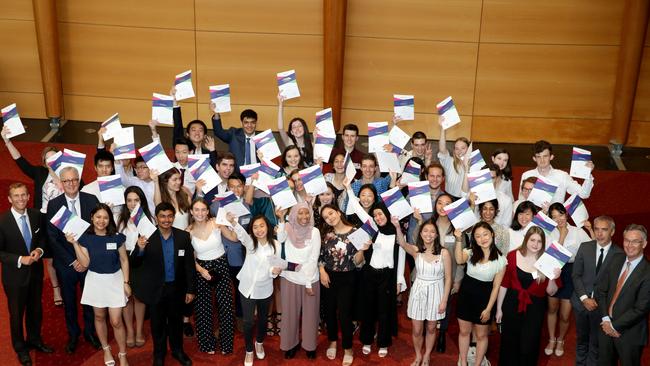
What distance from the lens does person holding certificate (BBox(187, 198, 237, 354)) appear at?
21.1 feet

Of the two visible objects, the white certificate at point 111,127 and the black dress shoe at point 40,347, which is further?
the white certificate at point 111,127

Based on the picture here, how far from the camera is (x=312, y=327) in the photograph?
261 inches

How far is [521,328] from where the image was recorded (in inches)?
245

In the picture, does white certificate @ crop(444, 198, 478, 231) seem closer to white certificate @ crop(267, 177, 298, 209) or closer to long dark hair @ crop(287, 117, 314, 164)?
white certificate @ crop(267, 177, 298, 209)

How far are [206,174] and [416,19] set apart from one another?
5.02 metres

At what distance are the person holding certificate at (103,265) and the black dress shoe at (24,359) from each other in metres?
0.71

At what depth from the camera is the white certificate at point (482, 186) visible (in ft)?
21.5

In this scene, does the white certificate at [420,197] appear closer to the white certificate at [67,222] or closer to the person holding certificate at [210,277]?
the person holding certificate at [210,277]

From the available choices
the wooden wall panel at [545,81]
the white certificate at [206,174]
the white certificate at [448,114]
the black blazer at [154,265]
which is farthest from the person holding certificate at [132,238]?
the wooden wall panel at [545,81]

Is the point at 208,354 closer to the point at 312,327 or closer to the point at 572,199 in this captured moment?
the point at 312,327

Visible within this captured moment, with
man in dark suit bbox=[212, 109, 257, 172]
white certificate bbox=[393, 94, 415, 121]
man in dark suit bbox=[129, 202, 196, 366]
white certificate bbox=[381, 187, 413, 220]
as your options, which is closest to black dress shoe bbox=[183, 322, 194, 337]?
man in dark suit bbox=[129, 202, 196, 366]

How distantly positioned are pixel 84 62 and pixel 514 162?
242 inches

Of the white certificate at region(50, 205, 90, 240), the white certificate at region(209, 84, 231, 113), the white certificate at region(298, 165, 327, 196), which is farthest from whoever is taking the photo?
the white certificate at region(209, 84, 231, 113)

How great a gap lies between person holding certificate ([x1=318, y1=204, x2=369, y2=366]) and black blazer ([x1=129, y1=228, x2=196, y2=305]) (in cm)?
108
